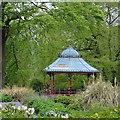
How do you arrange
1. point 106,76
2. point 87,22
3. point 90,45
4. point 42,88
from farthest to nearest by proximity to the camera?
point 90,45
point 106,76
point 42,88
point 87,22

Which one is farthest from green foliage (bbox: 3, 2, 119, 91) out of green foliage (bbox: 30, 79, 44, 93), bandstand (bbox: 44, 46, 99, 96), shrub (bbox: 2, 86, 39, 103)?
shrub (bbox: 2, 86, 39, 103)

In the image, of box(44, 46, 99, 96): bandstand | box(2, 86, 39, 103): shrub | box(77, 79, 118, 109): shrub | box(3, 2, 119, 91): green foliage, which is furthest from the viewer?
box(44, 46, 99, 96): bandstand

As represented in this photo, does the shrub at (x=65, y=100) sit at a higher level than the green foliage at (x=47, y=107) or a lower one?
lower

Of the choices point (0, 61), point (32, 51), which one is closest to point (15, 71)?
point (32, 51)

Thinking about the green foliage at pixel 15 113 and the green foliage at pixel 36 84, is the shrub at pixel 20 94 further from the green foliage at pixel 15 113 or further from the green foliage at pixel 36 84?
the green foliage at pixel 15 113

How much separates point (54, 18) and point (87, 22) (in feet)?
2.74

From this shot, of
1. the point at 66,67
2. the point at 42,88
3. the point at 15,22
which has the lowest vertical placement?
the point at 42,88

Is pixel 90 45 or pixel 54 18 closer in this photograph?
pixel 54 18

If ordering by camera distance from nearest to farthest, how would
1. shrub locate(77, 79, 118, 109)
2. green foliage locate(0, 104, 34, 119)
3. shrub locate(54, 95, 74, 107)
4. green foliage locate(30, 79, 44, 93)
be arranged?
green foliage locate(0, 104, 34, 119)
shrub locate(77, 79, 118, 109)
shrub locate(54, 95, 74, 107)
green foliage locate(30, 79, 44, 93)

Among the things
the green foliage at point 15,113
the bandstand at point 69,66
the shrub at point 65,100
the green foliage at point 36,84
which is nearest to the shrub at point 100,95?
the shrub at point 65,100

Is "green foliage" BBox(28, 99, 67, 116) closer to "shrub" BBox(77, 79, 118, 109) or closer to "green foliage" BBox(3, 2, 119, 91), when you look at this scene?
"shrub" BBox(77, 79, 118, 109)

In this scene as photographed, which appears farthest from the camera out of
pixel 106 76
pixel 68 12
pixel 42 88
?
pixel 106 76

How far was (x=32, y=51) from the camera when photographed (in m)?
9.21

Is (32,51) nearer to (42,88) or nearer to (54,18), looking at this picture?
(42,88)
